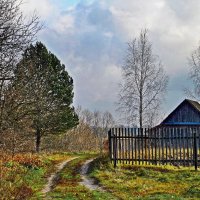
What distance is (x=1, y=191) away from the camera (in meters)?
11.0

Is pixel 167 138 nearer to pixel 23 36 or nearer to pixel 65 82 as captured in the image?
pixel 23 36

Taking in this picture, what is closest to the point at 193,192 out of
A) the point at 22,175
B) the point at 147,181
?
the point at 147,181

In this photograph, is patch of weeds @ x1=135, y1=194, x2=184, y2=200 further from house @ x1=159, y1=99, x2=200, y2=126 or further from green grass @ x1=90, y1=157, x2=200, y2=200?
house @ x1=159, y1=99, x2=200, y2=126

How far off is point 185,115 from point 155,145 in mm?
22485

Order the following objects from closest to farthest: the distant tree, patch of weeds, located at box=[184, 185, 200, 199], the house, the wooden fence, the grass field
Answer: the grass field, patch of weeds, located at box=[184, 185, 200, 199], the wooden fence, the distant tree, the house

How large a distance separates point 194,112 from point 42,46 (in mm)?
17633

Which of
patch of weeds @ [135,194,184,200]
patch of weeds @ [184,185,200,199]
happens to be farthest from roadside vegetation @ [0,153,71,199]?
patch of weeds @ [184,185,200,199]

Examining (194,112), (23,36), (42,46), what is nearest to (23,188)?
(23,36)

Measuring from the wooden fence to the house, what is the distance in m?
20.6

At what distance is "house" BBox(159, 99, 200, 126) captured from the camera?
42875mm

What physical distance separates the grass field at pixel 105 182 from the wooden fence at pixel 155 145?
97 cm

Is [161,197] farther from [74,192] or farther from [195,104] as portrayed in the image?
[195,104]

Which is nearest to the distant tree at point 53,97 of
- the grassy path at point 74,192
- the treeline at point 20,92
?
the treeline at point 20,92

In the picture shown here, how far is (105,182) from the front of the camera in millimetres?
16812
